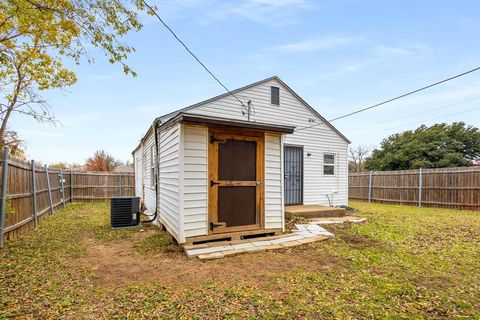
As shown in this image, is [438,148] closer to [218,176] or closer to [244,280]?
[218,176]

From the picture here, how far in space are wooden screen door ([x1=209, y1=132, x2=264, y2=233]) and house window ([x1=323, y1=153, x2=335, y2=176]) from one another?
5.65 meters

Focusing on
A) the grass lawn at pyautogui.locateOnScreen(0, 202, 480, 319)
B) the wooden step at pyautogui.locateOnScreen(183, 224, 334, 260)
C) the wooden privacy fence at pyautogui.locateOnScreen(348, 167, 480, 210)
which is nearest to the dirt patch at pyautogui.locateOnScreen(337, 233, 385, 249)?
the grass lawn at pyautogui.locateOnScreen(0, 202, 480, 319)

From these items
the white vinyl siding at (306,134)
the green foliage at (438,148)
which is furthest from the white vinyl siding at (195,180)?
the green foliage at (438,148)

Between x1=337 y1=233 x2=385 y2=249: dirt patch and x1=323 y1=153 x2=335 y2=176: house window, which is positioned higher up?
x1=323 y1=153 x2=335 y2=176: house window

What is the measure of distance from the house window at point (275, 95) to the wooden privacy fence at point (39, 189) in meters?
7.57

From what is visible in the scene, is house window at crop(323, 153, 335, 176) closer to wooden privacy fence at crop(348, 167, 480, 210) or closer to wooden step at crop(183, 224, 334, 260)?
wooden privacy fence at crop(348, 167, 480, 210)

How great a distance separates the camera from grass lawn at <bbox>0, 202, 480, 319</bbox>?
2383 millimetres

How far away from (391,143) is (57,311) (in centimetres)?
2126

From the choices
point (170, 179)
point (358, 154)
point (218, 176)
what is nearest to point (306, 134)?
point (218, 176)

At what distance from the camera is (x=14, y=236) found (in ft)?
16.7

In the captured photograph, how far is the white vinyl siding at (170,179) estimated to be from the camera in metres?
4.51

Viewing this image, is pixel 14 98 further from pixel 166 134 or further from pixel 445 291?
pixel 445 291

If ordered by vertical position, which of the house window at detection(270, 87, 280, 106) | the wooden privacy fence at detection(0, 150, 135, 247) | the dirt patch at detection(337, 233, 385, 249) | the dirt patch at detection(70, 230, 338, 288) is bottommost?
the dirt patch at detection(337, 233, 385, 249)

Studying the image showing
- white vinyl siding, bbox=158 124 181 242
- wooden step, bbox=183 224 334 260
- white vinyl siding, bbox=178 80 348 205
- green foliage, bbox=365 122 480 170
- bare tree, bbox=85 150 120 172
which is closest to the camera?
wooden step, bbox=183 224 334 260
